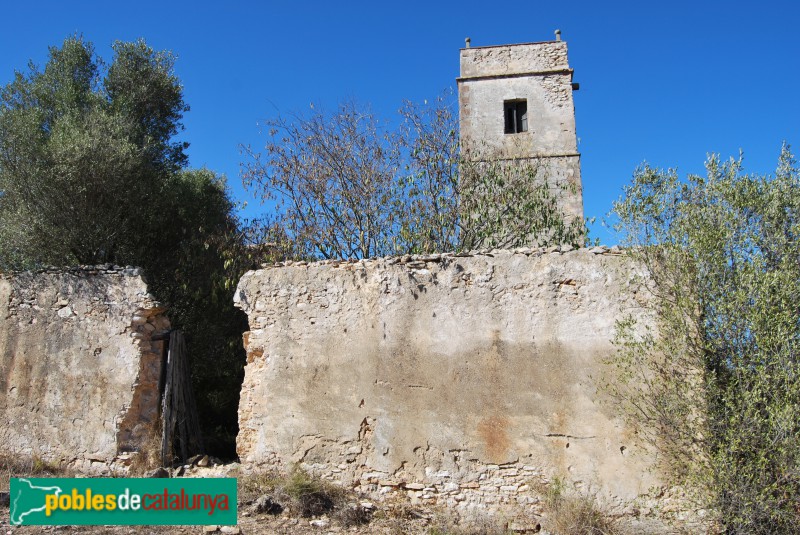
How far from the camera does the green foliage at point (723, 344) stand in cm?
505

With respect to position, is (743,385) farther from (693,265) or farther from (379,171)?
(379,171)

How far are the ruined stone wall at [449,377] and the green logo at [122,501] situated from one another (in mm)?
809

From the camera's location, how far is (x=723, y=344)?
5.42m

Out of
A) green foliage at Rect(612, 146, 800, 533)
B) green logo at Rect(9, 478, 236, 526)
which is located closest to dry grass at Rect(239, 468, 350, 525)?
green logo at Rect(9, 478, 236, 526)

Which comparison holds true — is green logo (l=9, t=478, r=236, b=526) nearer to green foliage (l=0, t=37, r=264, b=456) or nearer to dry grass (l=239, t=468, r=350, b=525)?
dry grass (l=239, t=468, r=350, b=525)

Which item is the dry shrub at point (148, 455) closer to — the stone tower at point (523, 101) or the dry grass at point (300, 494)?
the dry grass at point (300, 494)

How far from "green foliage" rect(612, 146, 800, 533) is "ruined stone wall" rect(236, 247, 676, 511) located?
35cm

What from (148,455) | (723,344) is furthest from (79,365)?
(723,344)

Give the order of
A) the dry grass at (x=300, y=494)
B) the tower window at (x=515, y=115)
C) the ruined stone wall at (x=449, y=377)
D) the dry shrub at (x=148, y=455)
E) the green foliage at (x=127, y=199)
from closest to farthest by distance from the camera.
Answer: the ruined stone wall at (x=449, y=377) < the dry grass at (x=300, y=494) < the dry shrub at (x=148, y=455) < the green foliage at (x=127, y=199) < the tower window at (x=515, y=115)

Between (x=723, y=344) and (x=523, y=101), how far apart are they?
1171cm

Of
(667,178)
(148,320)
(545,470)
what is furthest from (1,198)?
(667,178)

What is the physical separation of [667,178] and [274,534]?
565 centimetres

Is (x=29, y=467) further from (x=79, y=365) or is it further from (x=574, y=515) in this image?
(x=574, y=515)

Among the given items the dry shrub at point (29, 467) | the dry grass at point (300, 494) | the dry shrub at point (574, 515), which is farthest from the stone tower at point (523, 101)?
the dry shrub at point (29, 467)
